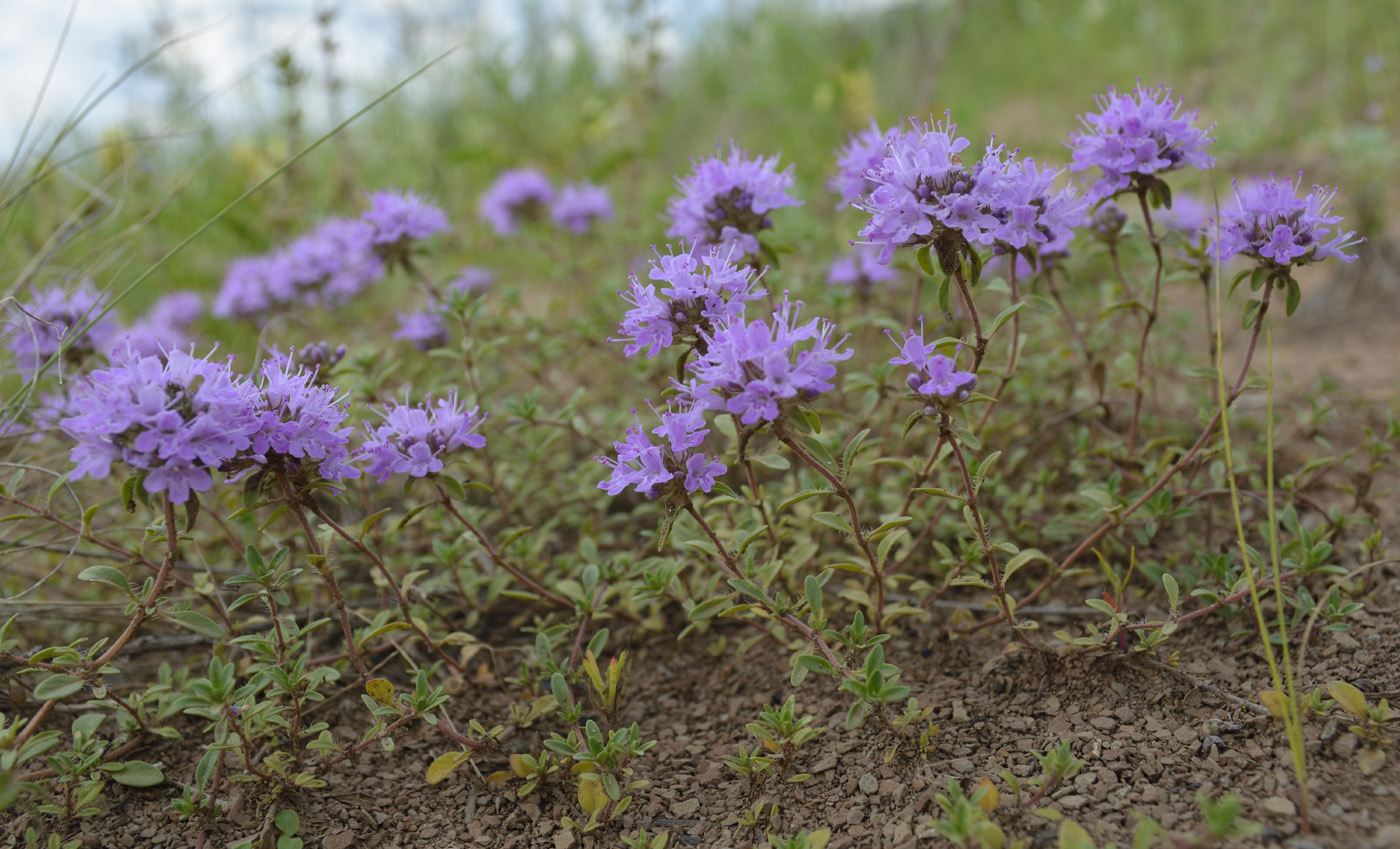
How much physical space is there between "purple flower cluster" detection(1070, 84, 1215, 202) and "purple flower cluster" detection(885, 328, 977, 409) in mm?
743

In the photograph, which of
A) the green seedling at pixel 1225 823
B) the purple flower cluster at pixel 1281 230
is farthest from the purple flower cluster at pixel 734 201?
the green seedling at pixel 1225 823

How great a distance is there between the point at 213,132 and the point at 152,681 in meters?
6.55

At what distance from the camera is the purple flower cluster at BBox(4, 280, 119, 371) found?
9.80 ft

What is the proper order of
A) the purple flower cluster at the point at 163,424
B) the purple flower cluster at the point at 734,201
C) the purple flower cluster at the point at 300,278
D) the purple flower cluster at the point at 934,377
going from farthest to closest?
the purple flower cluster at the point at 300,278, the purple flower cluster at the point at 734,201, the purple flower cluster at the point at 934,377, the purple flower cluster at the point at 163,424

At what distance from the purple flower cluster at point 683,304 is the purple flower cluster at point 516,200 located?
121 inches

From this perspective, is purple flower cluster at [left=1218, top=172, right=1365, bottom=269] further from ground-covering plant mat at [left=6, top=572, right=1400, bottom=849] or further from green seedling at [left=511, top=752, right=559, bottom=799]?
green seedling at [left=511, top=752, right=559, bottom=799]

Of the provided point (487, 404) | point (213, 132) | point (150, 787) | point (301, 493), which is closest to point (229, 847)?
point (150, 787)

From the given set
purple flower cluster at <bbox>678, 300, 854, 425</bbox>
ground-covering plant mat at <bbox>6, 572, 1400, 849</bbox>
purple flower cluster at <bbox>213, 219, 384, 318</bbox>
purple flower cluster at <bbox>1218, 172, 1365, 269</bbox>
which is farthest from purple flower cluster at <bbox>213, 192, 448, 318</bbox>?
purple flower cluster at <bbox>1218, 172, 1365, 269</bbox>

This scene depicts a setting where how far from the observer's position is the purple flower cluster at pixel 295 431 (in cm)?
201

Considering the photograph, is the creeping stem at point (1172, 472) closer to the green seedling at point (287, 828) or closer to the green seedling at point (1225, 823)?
the green seedling at point (1225, 823)

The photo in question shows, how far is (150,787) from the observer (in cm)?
233

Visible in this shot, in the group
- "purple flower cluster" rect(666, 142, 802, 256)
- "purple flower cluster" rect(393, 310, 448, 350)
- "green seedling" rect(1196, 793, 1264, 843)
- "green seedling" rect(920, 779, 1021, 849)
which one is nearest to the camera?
"green seedling" rect(1196, 793, 1264, 843)

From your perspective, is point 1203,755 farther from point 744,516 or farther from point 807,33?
point 807,33

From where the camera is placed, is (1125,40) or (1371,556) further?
(1125,40)
